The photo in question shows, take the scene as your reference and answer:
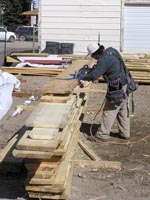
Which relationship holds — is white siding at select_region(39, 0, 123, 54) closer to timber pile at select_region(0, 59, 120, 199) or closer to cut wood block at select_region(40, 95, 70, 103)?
cut wood block at select_region(40, 95, 70, 103)

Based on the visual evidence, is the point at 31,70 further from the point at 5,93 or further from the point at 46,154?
the point at 46,154

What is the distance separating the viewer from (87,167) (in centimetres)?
A: 744

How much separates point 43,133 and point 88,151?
2527mm

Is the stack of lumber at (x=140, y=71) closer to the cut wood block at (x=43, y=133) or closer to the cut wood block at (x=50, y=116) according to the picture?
the cut wood block at (x=50, y=116)

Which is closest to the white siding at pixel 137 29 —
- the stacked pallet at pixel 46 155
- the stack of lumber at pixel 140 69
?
the stack of lumber at pixel 140 69

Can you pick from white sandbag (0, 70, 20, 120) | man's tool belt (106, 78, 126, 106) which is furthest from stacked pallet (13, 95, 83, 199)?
white sandbag (0, 70, 20, 120)

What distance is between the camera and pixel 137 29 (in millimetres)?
23500

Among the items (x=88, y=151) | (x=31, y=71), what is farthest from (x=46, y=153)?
(x=31, y=71)

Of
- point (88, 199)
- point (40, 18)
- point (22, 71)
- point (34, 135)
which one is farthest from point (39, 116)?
point (40, 18)

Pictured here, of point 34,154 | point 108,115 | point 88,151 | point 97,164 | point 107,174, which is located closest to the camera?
point 34,154

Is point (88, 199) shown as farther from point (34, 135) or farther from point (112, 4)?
point (112, 4)

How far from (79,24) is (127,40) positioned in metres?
2.35

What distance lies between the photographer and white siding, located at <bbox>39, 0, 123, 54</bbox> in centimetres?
2303

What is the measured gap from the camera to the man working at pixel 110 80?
28.1 feet
